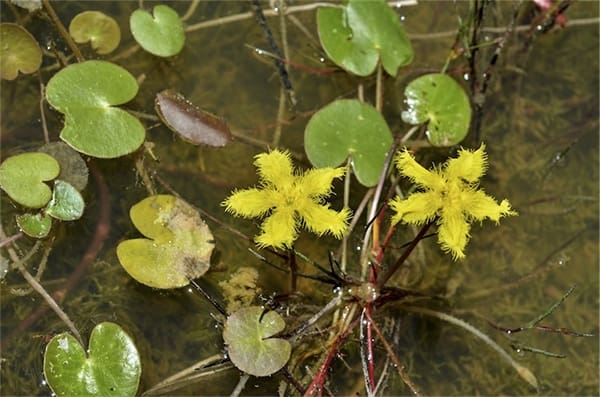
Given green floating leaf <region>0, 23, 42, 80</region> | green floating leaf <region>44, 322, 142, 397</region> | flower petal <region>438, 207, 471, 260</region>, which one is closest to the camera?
flower petal <region>438, 207, 471, 260</region>

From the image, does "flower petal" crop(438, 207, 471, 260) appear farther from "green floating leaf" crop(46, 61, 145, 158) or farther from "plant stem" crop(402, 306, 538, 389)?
"green floating leaf" crop(46, 61, 145, 158)

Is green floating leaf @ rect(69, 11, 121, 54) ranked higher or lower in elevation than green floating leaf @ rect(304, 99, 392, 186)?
lower

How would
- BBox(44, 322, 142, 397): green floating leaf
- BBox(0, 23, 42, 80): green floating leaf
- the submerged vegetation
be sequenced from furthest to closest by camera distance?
1. BBox(0, 23, 42, 80): green floating leaf
2. the submerged vegetation
3. BBox(44, 322, 142, 397): green floating leaf

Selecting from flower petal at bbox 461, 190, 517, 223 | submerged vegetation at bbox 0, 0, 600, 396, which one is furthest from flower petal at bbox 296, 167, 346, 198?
flower petal at bbox 461, 190, 517, 223

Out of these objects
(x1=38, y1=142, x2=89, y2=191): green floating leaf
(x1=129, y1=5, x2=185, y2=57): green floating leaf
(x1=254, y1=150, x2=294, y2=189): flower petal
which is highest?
(x1=254, y1=150, x2=294, y2=189): flower petal

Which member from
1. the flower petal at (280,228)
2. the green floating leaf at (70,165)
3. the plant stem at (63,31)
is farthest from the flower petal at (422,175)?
the plant stem at (63,31)

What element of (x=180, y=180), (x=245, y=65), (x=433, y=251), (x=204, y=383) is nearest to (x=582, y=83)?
(x=433, y=251)

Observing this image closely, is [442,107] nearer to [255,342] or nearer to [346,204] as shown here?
[346,204]
